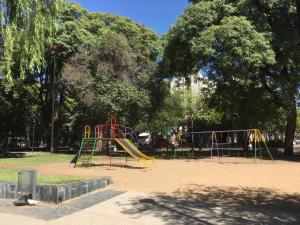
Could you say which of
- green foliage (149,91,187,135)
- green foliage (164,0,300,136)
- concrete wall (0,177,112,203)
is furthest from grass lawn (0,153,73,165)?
green foliage (149,91,187,135)

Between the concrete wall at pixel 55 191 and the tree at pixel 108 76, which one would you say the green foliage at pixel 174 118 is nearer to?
the tree at pixel 108 76

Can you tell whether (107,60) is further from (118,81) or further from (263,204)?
(263,204)

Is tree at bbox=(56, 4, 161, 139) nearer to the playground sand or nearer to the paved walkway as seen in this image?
the playground sand

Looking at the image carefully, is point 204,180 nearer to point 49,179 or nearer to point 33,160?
point 49,179

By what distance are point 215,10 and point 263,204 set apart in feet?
57.5

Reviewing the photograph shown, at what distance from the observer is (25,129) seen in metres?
52.1

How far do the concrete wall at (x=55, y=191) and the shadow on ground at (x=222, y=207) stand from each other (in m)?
1.47

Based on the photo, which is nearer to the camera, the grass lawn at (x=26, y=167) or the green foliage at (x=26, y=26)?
the grass lawn at (x=26, y=167)

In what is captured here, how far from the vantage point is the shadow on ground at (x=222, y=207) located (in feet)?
29.7

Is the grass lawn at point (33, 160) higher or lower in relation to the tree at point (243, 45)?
lower

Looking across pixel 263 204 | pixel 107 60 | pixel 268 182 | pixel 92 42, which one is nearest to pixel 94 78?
pixel 107 60

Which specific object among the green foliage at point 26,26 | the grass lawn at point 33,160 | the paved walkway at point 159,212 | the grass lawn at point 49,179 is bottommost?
the paved walkway at point 159,212

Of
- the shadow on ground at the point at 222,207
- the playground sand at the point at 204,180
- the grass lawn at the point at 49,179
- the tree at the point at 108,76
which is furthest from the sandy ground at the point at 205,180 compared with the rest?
the tree at the point at 108,76

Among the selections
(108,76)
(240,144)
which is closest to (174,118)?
(240,144)
